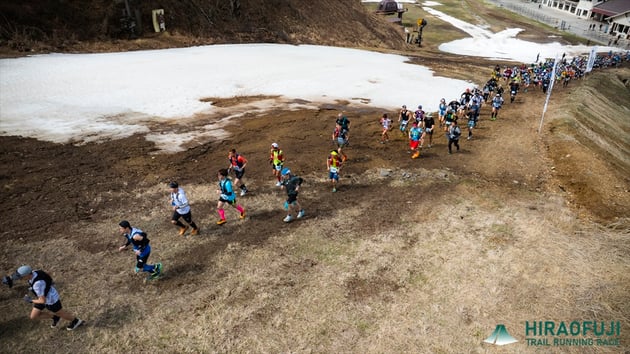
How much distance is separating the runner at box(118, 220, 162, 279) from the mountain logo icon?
29.7 ft

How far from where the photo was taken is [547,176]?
17375mm

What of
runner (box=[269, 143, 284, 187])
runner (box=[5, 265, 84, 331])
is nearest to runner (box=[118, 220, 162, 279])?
runner (box=[5, 265, 84, 331])

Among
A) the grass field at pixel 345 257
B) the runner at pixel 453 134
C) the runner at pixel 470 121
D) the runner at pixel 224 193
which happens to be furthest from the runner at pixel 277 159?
the runner at pixel 470 121

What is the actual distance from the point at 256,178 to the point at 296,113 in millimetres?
9037

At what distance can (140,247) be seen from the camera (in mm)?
9797

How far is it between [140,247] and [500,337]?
31.5ft

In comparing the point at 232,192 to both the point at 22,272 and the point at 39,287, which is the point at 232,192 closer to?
the point at 39,287

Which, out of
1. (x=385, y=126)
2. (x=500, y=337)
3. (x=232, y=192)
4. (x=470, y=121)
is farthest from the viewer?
(x=470, y=121)

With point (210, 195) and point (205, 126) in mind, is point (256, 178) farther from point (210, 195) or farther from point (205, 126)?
point (205, 126)

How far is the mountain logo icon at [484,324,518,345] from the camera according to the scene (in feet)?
28.8

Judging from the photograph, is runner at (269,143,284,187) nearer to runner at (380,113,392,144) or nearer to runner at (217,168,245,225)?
runner at (217,168,245,225)

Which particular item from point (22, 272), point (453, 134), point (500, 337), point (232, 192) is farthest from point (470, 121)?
point (22, 272)

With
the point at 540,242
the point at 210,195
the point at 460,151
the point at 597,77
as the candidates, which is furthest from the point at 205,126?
the point at 597,77

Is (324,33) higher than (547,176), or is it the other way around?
(324,33)
